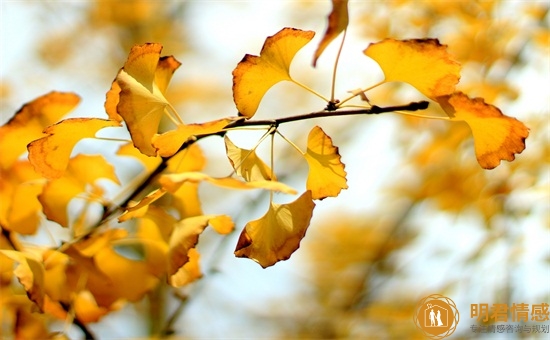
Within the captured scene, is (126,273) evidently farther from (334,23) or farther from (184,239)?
(334,23)

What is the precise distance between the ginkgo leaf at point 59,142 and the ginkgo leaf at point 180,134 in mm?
54

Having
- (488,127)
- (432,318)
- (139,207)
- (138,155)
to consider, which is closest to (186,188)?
(138,155)

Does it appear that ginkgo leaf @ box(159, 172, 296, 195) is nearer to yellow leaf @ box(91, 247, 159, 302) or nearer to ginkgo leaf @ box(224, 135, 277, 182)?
ginkgo leaf @ box(224, 135, 277, 182)

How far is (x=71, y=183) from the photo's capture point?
544 mm

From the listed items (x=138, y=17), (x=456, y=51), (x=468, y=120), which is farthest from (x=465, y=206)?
(x=138, y=17)

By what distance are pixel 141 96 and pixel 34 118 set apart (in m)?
0.17

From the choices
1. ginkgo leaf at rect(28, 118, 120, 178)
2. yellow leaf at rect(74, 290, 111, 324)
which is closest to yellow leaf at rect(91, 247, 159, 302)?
yellow leaf at rect(74, 290, 111, 324)

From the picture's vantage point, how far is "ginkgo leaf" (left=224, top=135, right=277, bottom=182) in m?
0.41

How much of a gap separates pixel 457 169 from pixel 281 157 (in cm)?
54

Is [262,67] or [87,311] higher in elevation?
[262,67]

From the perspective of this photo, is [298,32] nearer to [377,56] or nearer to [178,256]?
[377,56]

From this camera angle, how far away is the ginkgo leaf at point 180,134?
37 centimetres

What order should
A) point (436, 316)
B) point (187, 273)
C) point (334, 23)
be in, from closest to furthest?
1. point (334, 23)
2. point (187, 273)
3. point (436, 316)

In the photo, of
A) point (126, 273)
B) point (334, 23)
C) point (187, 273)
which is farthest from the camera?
point (126, 273)
